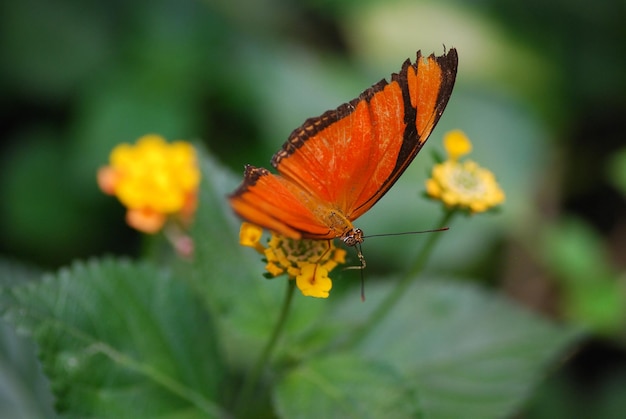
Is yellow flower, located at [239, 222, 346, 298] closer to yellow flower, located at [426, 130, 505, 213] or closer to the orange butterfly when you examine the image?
the orange butterfly

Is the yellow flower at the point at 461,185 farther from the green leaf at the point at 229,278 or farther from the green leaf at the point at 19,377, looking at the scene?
the green leaf at the point at 19,377

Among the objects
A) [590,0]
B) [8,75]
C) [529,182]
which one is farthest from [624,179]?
[8,75]

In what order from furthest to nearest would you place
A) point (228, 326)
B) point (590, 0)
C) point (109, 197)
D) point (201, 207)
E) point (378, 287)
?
point (590, 0), point (109, 197), point (378, 287), point (201, 207), point (228, 326)

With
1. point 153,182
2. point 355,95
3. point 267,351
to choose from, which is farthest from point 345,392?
point 355,95

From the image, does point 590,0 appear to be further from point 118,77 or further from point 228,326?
point 228,326

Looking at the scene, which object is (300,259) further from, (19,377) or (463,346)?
(19,377)
